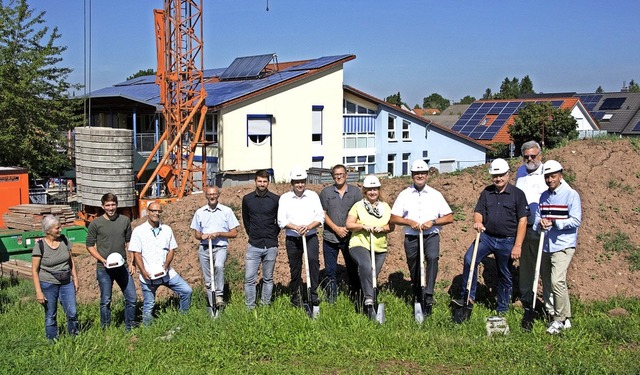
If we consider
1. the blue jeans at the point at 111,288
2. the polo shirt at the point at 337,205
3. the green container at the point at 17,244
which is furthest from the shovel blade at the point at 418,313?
the green container at the point at 17,244

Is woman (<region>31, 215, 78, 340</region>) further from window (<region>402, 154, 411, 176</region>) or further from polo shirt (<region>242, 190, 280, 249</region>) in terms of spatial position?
window (<region>402, 154, 411, 176</region>)

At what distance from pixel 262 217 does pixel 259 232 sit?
196mm

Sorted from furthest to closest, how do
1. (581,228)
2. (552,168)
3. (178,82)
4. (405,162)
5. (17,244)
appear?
1. (405,162)
2. (178,82)
3. (17,244)
4. (581,228)
5. (552,168)

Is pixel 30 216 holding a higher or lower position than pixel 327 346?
higher

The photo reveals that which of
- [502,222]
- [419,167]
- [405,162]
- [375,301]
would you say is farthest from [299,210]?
[405,162]

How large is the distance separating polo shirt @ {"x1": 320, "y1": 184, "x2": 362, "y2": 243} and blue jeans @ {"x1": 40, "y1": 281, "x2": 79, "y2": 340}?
10.5 ft

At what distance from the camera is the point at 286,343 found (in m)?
7.60

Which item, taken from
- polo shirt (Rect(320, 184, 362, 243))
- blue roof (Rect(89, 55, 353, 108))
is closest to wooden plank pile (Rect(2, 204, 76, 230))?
polo shirt (Rect(320, 184, 362, 243))

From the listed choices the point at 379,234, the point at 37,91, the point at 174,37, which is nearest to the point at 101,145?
the point at 37,91

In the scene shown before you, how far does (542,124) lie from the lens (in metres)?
39.8

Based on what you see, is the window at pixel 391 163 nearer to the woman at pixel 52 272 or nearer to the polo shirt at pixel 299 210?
the polo shirt at pixel 299 210

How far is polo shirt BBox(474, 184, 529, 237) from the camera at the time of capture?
8016 mm

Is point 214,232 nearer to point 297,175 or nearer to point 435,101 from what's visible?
point 297,175

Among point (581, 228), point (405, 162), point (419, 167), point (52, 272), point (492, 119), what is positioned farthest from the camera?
point (492, 119)
